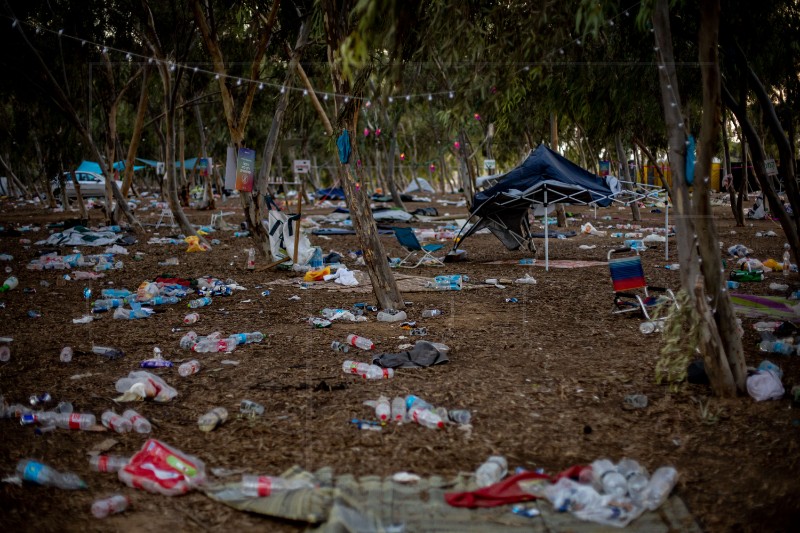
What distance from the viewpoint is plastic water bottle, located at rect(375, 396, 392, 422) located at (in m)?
4.65

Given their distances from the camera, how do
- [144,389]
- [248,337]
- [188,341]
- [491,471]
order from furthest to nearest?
[248,337] → [188,341] → [144,389] → [491,471]

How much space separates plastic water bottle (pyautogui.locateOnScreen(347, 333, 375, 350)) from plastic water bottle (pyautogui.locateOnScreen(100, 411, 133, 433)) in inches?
95.4

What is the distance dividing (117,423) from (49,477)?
2.64 ft

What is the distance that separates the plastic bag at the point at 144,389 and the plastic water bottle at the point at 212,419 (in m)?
0.57

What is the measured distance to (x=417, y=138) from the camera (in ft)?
152

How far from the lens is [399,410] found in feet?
15.5

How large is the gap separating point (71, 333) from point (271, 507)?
4736 mm

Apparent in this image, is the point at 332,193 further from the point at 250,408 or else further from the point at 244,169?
the point at 250,408

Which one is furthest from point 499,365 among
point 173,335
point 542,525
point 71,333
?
point 71,333

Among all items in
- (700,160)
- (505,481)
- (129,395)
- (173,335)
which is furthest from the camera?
(173,335)

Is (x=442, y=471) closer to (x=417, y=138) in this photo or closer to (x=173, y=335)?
(x=173, y=335)

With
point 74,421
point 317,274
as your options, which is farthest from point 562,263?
point 74,421

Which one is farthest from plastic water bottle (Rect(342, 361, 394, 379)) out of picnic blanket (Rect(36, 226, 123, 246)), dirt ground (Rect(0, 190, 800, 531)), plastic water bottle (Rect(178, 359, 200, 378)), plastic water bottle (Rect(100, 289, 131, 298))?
picnic blanket (Rect(36, 226, 123, 246))

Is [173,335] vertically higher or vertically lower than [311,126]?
lower
